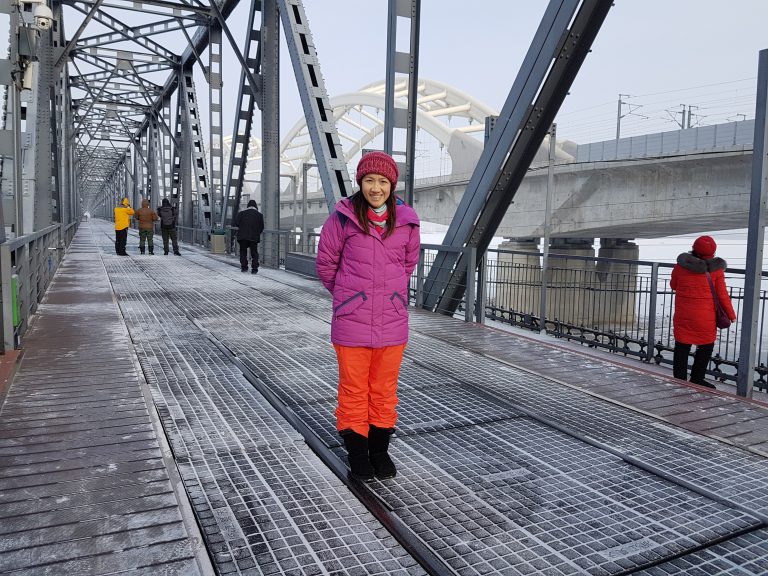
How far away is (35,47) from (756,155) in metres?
7.87

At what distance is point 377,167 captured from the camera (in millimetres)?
3018

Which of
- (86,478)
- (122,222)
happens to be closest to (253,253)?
(122,222)

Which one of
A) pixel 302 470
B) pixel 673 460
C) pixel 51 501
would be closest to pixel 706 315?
pixel 673 460

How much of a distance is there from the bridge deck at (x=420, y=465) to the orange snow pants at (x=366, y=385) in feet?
1.09

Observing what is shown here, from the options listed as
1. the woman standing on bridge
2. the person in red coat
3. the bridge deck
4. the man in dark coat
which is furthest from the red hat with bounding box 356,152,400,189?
the man in dark coat

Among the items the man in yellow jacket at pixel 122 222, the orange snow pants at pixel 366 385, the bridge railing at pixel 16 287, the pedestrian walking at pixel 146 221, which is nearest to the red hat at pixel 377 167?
the orange snow pants at pixel 366 385

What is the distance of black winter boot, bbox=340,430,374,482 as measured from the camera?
3.18 meters

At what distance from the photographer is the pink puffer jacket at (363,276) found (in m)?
3.08

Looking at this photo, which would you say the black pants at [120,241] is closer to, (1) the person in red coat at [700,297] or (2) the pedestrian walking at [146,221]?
(2) the pedestrian walking at [146,221]

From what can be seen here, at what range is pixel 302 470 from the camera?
333cm

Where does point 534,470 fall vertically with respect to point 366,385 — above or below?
below

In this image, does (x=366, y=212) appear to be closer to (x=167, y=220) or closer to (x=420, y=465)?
(x=420, y=465)

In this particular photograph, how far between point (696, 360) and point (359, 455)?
12.7 feet

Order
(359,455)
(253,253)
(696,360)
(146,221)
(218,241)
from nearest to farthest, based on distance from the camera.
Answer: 1. (359,455)
2. (696,360)
3. (253,253)
4. (146,221)
5. (218,241)
